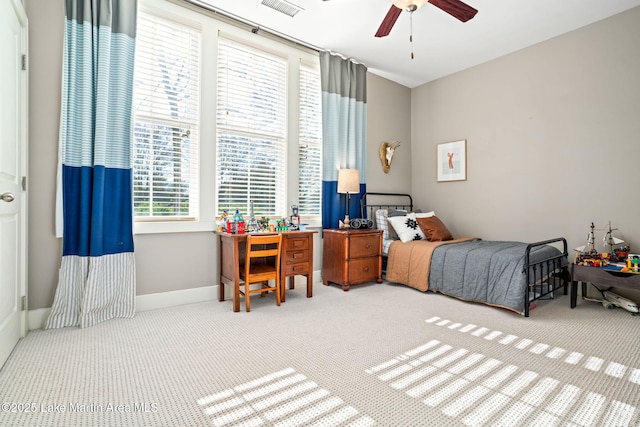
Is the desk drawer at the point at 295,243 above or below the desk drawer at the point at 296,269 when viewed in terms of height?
above

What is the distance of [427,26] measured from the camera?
3.44 meters

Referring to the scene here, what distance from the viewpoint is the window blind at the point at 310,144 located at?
159 inches

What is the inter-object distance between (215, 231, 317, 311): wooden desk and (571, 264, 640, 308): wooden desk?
2496 mm

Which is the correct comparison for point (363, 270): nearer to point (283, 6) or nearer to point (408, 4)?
point (408, 4)

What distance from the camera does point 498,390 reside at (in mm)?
1701

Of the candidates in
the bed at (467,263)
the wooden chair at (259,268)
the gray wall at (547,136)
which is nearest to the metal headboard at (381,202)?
the bed at (467,263)

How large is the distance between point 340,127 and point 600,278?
308 centimetres

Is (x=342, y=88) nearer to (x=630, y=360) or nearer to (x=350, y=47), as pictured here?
(x=350, y=47)

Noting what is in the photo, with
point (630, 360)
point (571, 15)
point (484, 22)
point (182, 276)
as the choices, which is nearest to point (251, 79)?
point (182, 276)

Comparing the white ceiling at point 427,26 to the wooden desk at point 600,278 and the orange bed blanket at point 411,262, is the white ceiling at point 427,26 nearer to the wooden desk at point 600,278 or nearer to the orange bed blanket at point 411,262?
the orange bed blanket at point 411,262

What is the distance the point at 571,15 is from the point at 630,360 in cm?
320

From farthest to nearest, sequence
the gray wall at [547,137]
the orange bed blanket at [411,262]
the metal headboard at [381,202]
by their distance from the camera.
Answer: the metal headboard at [381,202], the orange bed blanket at [411,262], the gray wall at [547,137]

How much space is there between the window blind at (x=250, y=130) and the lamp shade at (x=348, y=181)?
68 centimetres

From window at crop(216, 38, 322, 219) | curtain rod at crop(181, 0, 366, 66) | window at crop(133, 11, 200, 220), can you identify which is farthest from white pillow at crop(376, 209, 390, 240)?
window at crop(133, 11, 200, 220)
